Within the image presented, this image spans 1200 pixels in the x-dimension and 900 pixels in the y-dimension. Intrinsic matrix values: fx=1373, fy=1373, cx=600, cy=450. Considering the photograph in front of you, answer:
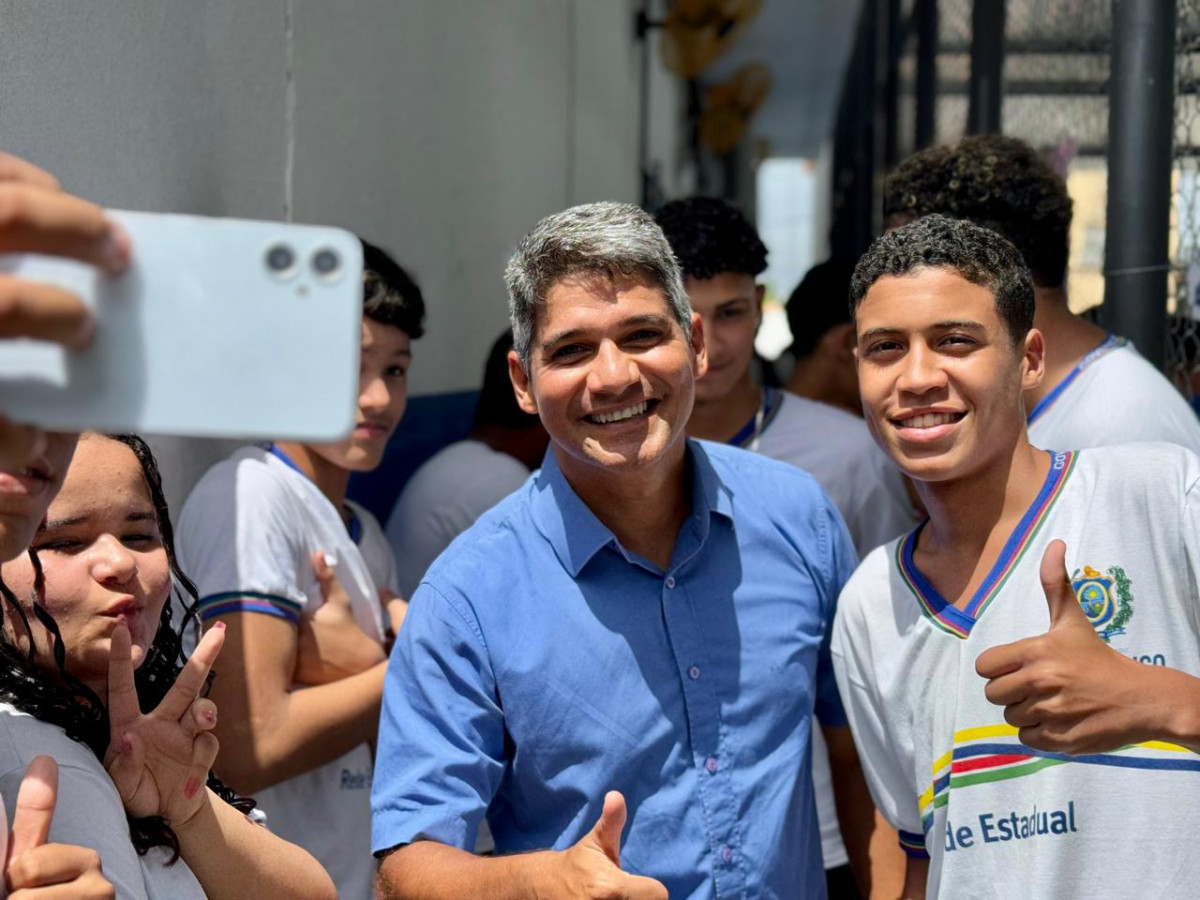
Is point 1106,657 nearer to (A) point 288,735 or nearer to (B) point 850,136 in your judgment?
(A) point 288,735

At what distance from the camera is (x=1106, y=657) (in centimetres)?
172

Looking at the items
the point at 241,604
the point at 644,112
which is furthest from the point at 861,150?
the point at 241,604

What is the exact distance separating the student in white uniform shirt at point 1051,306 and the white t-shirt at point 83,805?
1666mm

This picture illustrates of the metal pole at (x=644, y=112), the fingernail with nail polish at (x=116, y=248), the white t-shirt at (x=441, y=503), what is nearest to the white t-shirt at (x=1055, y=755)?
the fingernail with nail polish at (x=116, y=248)

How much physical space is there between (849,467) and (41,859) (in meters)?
2.23

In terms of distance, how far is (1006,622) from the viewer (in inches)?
78.1

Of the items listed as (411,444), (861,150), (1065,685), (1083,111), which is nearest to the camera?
(1065,685)

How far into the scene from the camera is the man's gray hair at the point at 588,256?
217cm

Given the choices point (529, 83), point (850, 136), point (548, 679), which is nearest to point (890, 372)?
point (548, 679)

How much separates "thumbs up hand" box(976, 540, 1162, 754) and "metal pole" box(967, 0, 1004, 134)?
282 centimetres

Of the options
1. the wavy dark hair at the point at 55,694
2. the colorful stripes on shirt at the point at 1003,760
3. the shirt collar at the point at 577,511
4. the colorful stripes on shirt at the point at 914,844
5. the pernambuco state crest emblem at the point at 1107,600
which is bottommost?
the colorful stripes on shirt at the point at 914,844

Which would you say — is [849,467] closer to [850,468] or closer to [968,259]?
[850,468]

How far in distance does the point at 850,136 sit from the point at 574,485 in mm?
10761

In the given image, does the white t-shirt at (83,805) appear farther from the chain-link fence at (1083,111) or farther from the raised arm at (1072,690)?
the chain-link fence at (1083,111)
